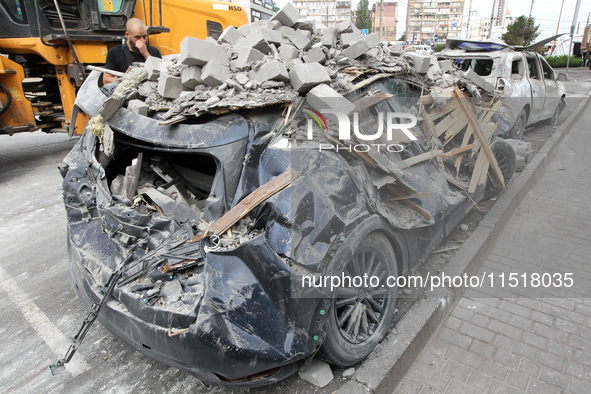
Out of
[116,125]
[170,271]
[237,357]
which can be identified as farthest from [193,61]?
[237,357]

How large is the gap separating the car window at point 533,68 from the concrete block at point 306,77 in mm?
7371

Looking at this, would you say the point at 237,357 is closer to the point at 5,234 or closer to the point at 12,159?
the point at 5,234

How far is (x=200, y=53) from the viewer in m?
3.04

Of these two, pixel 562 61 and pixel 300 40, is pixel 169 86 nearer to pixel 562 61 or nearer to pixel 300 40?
pixel 300 40

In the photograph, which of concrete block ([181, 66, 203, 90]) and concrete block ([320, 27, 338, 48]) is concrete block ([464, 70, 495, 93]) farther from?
concrete block ([181, 66, 203, 90])

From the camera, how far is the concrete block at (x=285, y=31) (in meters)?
3.86

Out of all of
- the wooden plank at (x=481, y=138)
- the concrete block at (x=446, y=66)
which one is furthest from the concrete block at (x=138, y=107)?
the concrete block at (x=446, y=66)

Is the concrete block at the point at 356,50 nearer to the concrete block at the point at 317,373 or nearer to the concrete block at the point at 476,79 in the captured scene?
the concrete block at the point at 476,79

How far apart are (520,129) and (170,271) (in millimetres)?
7778

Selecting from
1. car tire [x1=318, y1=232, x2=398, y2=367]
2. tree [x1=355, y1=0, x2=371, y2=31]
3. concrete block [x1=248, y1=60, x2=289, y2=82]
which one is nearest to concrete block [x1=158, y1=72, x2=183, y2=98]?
concrete block [x1=248, y1=60, x2=289, y2=82]

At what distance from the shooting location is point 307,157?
243 centimetres

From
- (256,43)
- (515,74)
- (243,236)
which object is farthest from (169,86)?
(515,74)

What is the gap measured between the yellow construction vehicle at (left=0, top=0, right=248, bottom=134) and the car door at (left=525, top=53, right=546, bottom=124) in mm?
7249

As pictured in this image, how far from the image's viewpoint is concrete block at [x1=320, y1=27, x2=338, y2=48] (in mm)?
3891
